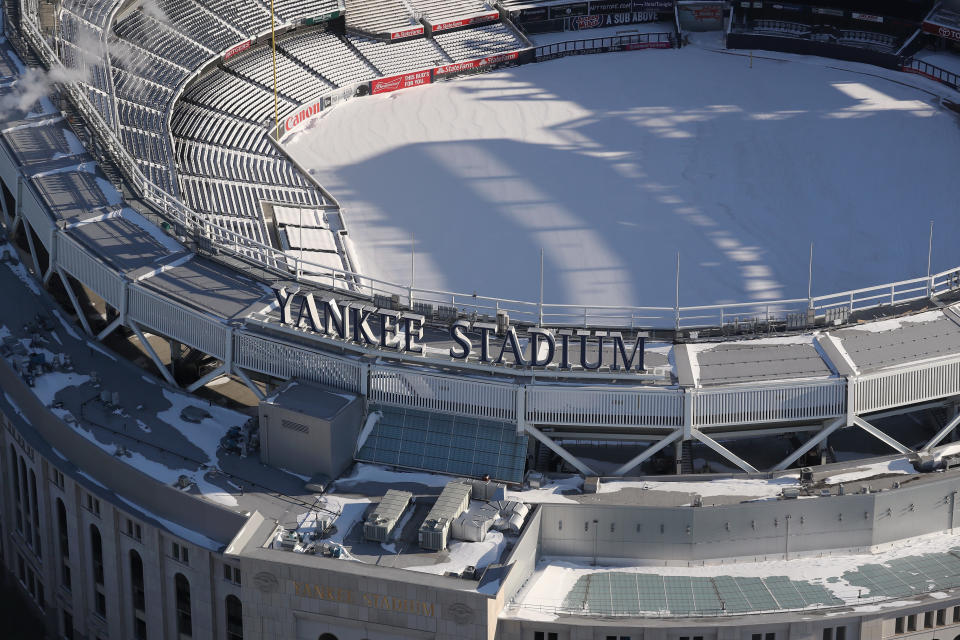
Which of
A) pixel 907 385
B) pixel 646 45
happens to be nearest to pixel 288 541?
pixel 907 385

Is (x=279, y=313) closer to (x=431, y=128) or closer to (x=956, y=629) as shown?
(x=956, y=629)

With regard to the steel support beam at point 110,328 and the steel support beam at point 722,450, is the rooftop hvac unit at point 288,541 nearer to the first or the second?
the steel support beam at point 722,450

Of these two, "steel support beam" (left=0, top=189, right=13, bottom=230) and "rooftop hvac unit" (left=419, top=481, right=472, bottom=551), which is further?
"steel support beam" (left=0, top=189, right=13, bottom=230)

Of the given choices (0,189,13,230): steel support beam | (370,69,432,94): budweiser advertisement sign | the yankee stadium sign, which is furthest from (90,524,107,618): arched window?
(370,69,432,94): budweiser advertisement sign

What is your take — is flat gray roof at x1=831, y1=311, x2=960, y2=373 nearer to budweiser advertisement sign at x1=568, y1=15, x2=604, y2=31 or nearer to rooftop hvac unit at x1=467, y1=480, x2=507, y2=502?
rooftop hvac unit at x1=467, y1=480, x2=507, y2=502

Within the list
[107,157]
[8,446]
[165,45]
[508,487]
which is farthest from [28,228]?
[165,45]

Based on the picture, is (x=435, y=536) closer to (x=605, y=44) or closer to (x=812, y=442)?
(x=812, y=442)
